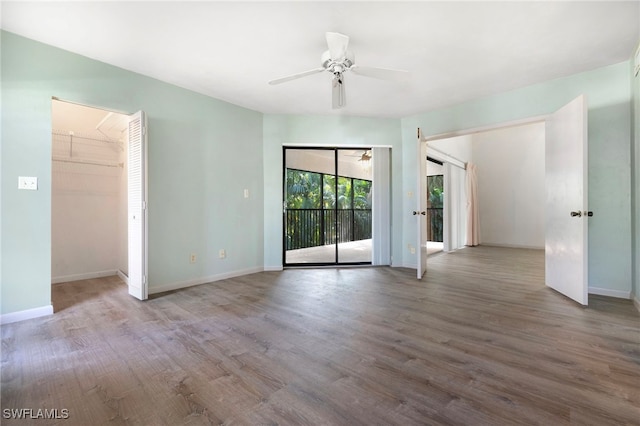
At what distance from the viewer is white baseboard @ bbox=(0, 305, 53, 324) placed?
2.37 meters

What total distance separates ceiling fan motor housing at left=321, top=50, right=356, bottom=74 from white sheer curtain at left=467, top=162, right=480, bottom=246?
6.30m

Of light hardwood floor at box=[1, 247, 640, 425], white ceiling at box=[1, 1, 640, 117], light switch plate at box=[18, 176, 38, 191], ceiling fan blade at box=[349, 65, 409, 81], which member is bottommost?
light hardwood floor at box=[1, 247, 640, 425]

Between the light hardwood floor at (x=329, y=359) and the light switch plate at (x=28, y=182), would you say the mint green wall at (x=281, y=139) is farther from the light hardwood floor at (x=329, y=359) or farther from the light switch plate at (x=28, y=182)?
the light switch plate at (x=28, y=182)

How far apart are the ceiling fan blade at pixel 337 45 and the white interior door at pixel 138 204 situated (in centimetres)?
209

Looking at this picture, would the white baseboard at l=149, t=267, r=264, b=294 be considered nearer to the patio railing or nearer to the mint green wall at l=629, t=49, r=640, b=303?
the patio railing

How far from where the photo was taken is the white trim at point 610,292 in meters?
2.99

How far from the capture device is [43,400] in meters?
1.41

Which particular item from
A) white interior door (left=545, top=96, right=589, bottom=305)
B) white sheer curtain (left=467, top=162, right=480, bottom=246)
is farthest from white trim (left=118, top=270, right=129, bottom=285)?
white sheer curtain (left=467, top=162, right=480, bottom=246)

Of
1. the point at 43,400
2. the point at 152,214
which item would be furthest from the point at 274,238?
the point at 43,400

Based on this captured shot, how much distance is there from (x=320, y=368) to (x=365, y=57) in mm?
2672

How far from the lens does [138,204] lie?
10.1 feet

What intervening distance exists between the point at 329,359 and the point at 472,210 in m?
7.04

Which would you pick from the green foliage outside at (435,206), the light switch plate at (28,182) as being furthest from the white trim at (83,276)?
the green foliage outside at (435,206)

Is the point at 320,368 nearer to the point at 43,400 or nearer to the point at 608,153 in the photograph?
the point at 43,400
